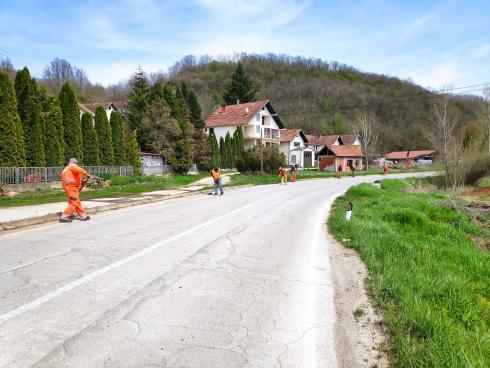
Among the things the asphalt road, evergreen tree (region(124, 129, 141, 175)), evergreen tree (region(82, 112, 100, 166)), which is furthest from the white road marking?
evergreen tree (region(124, 129, 141, 175))

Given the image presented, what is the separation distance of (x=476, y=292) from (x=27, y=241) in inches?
325

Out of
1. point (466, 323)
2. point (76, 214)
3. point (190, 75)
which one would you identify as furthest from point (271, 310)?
point (190, 75)

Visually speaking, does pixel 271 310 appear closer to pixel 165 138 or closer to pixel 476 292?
pixel 476 292

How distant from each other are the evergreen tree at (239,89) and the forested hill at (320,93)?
5016 mm

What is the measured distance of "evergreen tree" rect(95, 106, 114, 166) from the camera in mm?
27797

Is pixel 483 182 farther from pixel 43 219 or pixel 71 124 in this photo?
pixel 43 219

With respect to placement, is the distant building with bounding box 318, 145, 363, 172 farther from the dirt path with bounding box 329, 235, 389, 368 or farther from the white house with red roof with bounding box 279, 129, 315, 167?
the dirt path with bounding box 329, 235, 389, 368

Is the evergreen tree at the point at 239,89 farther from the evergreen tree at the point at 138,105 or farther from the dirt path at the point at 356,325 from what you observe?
the dirt path at the point at 356,325

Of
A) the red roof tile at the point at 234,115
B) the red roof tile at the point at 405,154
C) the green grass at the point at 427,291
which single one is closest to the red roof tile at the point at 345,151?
the red roof tile at the point at 234,115

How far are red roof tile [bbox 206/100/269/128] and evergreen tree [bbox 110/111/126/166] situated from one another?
34197 mm

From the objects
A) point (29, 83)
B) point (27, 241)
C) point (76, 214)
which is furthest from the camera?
point (29, 83)

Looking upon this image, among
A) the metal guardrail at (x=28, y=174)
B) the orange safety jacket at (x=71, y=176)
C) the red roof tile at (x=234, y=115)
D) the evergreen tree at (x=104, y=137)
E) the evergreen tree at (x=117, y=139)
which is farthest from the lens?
the red roof tile at (x=234, y=115)

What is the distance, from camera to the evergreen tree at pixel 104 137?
1094 inches

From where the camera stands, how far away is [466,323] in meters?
4.53
